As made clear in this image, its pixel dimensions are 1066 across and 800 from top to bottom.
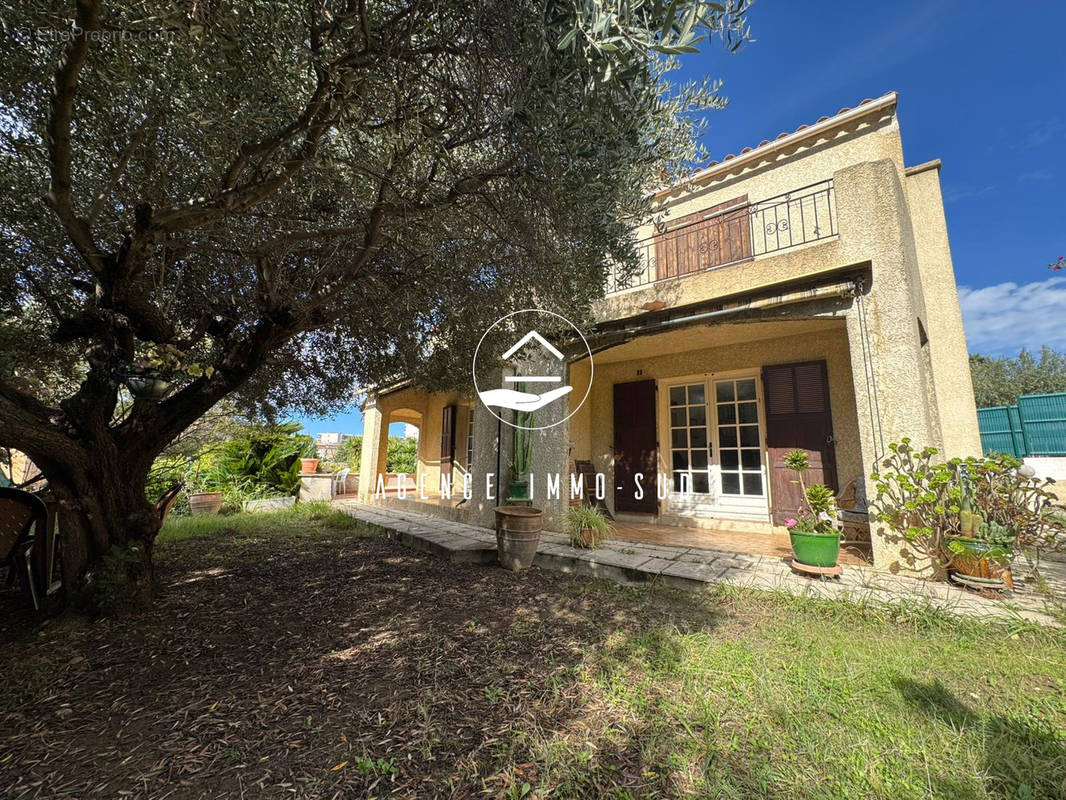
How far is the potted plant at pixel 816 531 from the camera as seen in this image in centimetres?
402

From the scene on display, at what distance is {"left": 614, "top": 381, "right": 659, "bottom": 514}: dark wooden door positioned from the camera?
24.5ft

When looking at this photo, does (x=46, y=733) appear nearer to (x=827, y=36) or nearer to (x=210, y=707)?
(x=210, y=707)

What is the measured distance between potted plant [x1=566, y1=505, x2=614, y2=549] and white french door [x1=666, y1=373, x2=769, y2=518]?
8.30 ft

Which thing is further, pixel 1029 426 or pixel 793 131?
pixel 1029 426

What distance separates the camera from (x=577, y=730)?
203 centimetres

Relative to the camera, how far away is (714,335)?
250 inches

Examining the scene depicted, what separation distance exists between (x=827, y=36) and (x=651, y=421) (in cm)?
634

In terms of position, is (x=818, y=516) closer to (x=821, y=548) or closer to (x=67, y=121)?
(x=821, y=548)

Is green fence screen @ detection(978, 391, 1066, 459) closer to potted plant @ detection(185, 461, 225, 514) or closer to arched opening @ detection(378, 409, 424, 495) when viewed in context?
arched opening @ detection(378, 409, 424, 495)

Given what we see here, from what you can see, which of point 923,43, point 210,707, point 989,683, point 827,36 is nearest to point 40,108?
point 210,707

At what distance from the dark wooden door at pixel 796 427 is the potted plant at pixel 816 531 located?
5.06 ft

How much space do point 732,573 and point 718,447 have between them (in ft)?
10.5

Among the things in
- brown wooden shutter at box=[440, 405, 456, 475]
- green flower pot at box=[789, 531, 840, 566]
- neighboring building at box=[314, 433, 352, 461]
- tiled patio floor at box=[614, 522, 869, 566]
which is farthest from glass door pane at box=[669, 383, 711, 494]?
neighboring building at box=[314, 433, 352, 461]

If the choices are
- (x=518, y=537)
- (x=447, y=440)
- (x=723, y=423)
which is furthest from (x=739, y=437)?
(x=447, y=440)
